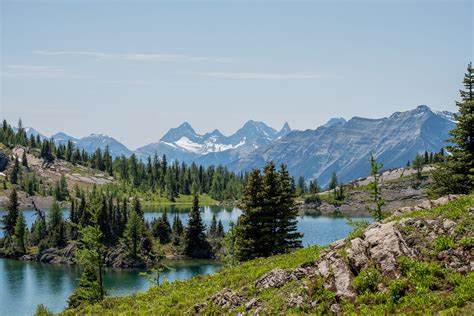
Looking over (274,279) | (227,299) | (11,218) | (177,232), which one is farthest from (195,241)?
(274,279)

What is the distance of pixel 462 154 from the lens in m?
48.4

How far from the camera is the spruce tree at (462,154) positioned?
1876 inches

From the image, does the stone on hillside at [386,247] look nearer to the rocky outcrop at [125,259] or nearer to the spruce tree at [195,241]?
the rocky outcrop at [125,259]

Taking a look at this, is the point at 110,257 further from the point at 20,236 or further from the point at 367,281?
the point at 367,281

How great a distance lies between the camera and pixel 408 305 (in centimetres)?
2017

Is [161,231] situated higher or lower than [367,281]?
lower

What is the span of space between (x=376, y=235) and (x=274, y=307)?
21.8 ft

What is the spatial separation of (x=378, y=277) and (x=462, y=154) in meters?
31.7

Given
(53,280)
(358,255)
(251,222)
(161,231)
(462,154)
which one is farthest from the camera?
(161,231)

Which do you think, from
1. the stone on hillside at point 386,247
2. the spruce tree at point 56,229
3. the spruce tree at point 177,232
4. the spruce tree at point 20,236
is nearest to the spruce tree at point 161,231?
the spruce tree at point 177,232

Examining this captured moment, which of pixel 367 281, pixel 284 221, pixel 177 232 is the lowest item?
pixel 177 232

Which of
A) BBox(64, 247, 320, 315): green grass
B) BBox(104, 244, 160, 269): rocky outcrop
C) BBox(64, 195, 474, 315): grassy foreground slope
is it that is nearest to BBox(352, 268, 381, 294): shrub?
BBox(64, 195, 474, 315): grassy foreground slope

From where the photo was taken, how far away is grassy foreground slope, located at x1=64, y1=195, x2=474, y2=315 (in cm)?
2062

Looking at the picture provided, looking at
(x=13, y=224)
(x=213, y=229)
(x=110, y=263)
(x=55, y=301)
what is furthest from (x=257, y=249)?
(x=13, y=224)
